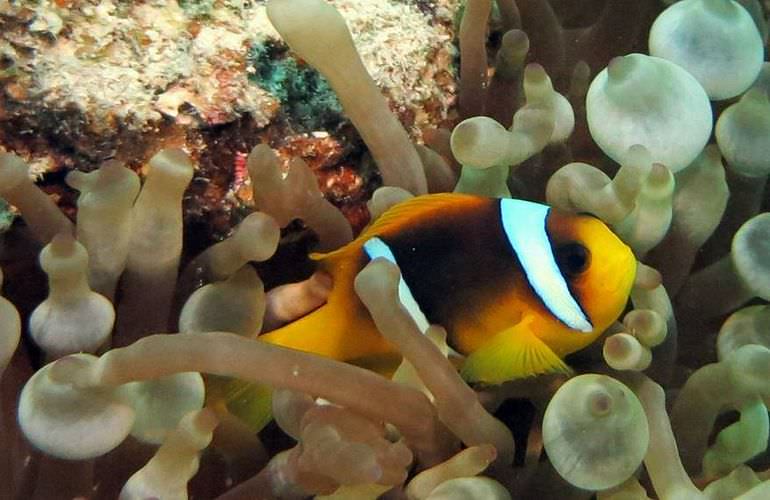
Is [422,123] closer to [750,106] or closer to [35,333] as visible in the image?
[750,106]

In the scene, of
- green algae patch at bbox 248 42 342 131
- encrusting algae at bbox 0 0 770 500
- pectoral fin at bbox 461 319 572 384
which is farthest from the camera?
green algae patch at bbox 248 42 342 131

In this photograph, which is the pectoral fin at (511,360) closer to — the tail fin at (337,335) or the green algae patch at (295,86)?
the tail fin at (337,335)

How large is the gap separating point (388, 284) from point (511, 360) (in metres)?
0.22

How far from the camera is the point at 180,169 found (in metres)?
0.73

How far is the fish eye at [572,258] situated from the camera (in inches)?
32.7

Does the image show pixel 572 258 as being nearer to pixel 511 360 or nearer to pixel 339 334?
pixel 511 360

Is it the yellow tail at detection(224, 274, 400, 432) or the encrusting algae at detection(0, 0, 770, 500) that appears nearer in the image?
the encrusting algae at detection(0, 0, 770, 500)

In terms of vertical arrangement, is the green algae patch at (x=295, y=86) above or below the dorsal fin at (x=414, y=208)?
above

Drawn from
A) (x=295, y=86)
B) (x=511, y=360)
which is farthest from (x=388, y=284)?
(x=295, y=86)

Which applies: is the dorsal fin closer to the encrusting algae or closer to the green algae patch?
the encrusting algae

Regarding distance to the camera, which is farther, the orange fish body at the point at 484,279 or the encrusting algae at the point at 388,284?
the orange fish body at the point at 484,279

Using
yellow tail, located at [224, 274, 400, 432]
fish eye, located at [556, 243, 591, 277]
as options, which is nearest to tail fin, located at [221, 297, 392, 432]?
yellow tail, located at [224, 274, 400, 432]

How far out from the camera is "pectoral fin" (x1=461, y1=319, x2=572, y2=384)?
80cm

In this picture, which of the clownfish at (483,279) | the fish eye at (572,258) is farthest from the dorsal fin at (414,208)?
the fish eye at (572,258)
